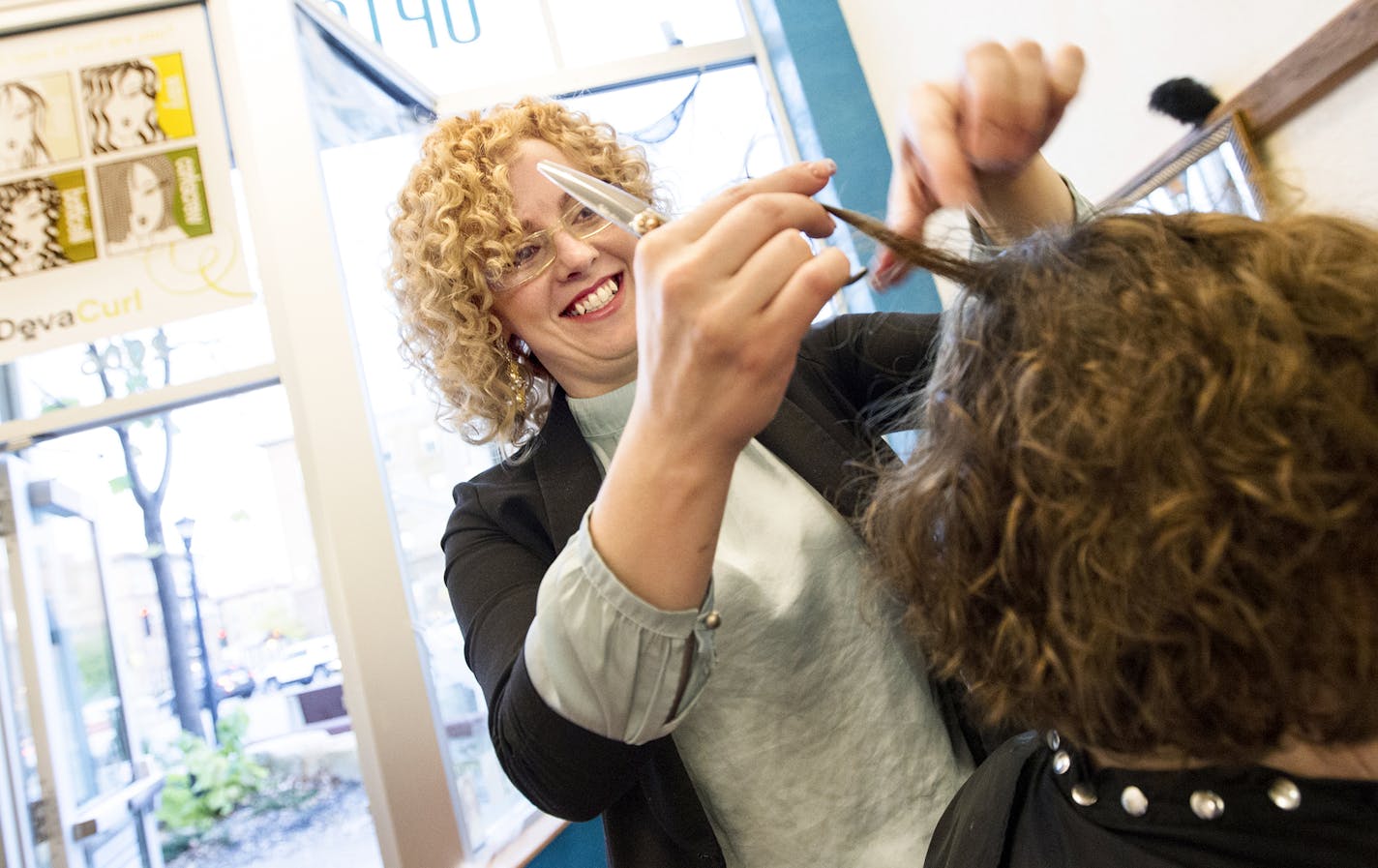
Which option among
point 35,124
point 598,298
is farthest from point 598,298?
point 35,124

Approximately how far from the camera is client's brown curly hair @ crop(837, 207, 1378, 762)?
461 millimetres

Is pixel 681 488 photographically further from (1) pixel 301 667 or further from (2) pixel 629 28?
(2) pixel 629 28

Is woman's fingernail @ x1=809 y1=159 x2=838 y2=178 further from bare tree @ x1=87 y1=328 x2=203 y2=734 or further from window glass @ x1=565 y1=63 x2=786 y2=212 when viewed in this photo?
window glass @ x1=565 y1=63 x2=786 y2=212

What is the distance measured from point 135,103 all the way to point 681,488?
1886 mm

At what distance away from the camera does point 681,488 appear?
1.72 ft

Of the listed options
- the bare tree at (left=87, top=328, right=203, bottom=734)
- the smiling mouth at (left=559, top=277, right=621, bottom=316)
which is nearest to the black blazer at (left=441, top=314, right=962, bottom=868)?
the smiling mouth at (left=559, top=277, right=621, bottom=316)

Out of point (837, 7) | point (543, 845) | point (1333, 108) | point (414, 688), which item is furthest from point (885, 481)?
point (837, 7)

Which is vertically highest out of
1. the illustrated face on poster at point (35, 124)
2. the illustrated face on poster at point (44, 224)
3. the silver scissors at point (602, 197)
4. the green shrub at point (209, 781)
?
the illustrated face on poster at point (35, 124)

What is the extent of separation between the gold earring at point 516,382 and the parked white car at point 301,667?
1.45 m

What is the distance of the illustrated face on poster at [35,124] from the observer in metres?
1.79

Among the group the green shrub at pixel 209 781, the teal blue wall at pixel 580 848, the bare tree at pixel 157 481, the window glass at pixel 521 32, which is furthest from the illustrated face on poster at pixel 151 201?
the teal blue wall at pixel 580 848

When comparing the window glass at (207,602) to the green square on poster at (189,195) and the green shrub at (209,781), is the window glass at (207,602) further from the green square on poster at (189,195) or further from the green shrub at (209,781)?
the green square on poster at (189,195)

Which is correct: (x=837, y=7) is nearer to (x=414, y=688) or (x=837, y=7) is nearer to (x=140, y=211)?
(x=140, y=211)

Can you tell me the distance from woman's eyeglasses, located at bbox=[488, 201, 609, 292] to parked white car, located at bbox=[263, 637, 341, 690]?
158 cm
